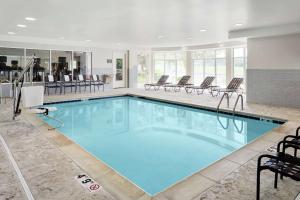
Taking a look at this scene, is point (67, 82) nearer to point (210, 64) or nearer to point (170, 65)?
point (170, 65)

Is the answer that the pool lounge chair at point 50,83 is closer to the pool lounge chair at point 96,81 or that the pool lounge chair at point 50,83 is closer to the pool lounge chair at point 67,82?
the pool lounge chair at point 67,82

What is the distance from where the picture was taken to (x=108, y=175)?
105 inches

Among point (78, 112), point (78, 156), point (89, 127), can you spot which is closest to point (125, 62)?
point (78, 112)

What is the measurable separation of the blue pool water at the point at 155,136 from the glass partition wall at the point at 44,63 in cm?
279

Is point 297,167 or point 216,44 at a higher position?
point 216,44

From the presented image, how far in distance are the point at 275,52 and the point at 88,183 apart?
23.0 feet

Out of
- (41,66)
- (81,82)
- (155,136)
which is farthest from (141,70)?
(155,136)

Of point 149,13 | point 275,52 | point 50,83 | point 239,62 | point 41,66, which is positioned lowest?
point 50,83

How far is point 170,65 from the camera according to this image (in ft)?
48.3

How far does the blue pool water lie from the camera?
139 inches

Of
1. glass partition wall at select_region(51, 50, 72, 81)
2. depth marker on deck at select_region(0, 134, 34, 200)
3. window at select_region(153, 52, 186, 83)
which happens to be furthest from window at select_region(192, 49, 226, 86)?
depth marker on deck at select_region(0, 134, 34, 200)

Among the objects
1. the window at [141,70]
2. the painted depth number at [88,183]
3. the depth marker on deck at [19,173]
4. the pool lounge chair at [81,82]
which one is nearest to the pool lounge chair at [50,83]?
the pool lounge chair at [81,82]

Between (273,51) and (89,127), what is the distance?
603 centimetres

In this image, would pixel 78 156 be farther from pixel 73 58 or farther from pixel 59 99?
pixel 73 58
